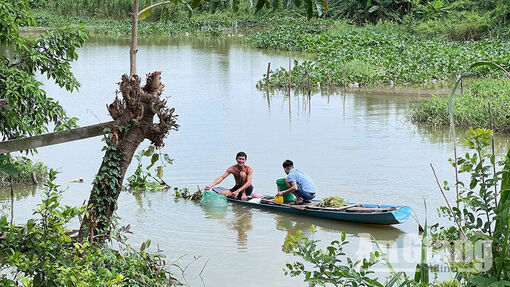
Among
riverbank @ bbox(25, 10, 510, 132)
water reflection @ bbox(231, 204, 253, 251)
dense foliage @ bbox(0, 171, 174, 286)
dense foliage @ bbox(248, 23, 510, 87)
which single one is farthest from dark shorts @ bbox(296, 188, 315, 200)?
dense foliage @ bbox(248, 23, 510, 87)

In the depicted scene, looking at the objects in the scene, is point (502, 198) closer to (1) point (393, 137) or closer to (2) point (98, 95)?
(1) point (393, 137)

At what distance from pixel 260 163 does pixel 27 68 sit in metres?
6.24

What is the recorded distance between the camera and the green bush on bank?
13.7 m

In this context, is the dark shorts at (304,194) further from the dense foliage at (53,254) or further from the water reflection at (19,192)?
the dense foliage at (53,254)

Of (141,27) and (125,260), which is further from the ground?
(141,27)

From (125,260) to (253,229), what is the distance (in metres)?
3.99

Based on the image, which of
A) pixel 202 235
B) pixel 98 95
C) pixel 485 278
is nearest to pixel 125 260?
pixel 485 278

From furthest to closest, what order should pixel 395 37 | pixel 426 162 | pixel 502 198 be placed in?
pixel 395 37, pixel 426 162, pixel 502 198

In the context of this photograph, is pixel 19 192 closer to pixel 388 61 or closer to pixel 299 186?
pixel 299 186

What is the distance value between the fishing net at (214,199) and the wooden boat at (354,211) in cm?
47

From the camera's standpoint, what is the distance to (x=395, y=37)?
27.5 meters

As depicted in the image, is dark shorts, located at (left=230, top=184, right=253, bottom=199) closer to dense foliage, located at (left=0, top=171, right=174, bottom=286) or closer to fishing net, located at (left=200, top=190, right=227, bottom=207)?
fishing net, located at (left=200, top=190, right=227, bottom=207)

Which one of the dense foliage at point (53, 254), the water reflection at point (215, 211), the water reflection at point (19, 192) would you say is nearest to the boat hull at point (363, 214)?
the water reflection at point (215, 211)

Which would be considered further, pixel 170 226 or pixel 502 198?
pixel 170 226
